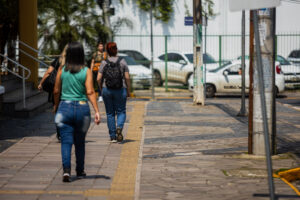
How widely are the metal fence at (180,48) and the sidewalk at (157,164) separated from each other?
33.5 feet

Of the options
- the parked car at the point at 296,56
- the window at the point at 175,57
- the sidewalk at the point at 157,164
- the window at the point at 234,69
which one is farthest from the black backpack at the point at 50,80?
the parked car at the point at 296,56

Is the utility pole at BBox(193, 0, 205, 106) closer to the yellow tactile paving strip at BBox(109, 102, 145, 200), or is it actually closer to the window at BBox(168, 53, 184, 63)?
Answer: the yellow tactile paving strip at BBox(109, 102, 145, 200)

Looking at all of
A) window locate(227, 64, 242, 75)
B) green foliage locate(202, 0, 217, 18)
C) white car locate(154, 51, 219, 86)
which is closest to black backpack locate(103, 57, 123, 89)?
window locate(227, 64, 242, 75)

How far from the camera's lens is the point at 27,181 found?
7.26 m

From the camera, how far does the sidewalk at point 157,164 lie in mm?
6762

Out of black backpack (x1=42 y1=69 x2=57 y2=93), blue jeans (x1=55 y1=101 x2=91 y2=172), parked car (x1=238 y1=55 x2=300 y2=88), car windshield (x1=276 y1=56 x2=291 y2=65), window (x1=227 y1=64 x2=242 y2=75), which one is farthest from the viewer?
car windshield (x1=276 y1=56 x2=291 y2=65)

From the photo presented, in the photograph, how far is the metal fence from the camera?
2342cm

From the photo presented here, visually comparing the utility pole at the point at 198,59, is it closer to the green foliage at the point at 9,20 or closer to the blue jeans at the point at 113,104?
the green foliage at the point at 9,20

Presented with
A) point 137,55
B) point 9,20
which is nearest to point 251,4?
point 9,20

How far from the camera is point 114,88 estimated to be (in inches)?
403

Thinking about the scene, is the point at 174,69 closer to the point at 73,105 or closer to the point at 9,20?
the point at 9,20

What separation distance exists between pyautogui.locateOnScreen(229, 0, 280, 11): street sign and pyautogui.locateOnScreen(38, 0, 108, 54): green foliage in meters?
16.1

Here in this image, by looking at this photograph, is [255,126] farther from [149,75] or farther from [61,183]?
[149,75]

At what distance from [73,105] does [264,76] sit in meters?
3.27
